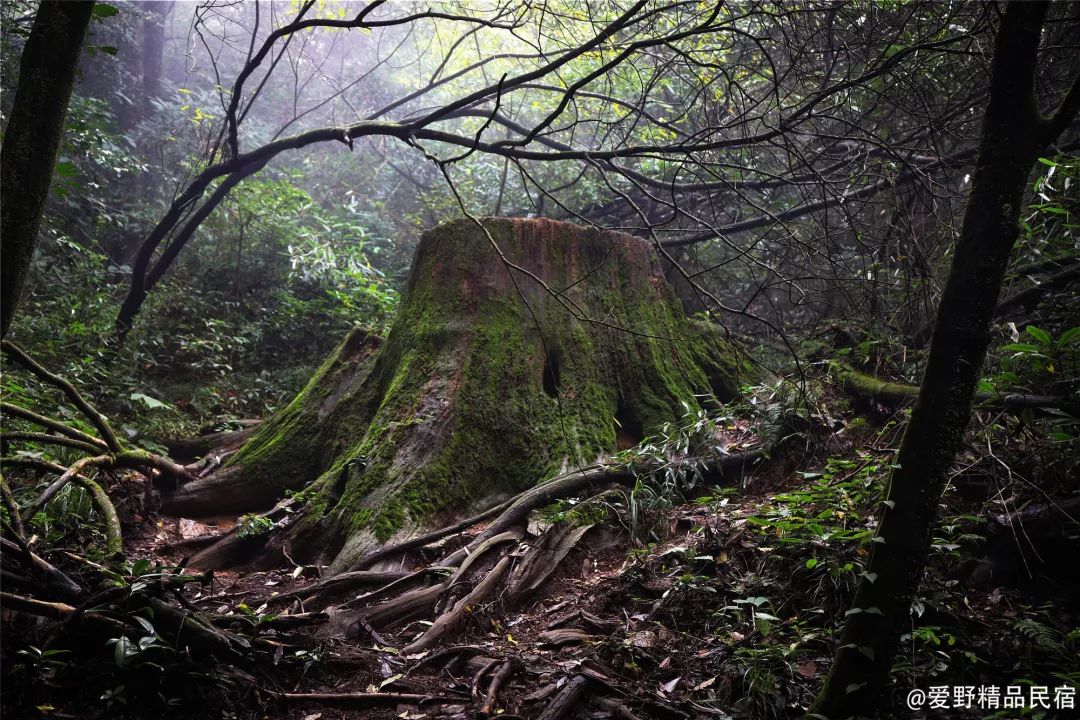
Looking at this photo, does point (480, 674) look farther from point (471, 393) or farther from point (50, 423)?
point (50, 423)

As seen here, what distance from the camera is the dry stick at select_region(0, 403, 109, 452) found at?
136 inches

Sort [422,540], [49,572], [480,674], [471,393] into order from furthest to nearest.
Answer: [471,393] → [422,540] → [480,674] → [49,572]

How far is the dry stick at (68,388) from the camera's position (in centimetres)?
344

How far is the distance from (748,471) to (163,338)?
7425 millimetres

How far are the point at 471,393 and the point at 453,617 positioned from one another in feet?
6.07

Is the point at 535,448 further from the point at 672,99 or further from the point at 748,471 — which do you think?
the point at 672,99

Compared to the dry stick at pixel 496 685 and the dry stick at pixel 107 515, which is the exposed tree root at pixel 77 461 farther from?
the dry stick at pixel 496 685

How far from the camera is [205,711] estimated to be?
2.33 metres

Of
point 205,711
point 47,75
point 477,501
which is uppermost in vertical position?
point 47,75

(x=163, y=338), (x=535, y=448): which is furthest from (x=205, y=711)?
A: (x=163, y=338)

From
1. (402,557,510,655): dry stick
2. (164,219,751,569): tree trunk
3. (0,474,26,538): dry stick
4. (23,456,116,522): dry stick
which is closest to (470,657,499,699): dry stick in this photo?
(402,557,510,655): dry stick

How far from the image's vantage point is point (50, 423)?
365 centimetres

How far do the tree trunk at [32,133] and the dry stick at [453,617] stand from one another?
6.95 feet

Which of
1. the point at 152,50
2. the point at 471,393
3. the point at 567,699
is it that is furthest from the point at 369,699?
the point at 152,50
